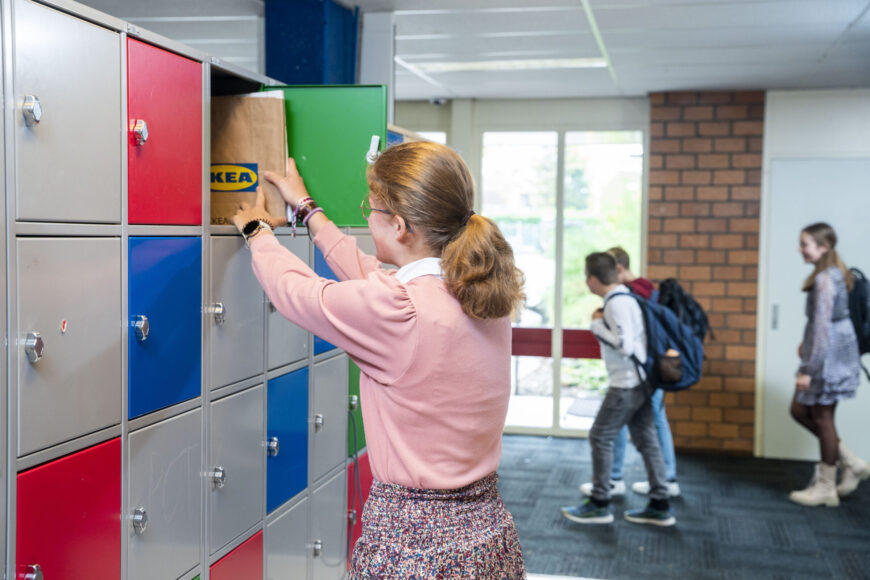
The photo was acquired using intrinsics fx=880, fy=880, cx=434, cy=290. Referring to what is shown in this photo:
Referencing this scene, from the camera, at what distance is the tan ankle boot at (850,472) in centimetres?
484

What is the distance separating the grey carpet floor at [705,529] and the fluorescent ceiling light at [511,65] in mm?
2403

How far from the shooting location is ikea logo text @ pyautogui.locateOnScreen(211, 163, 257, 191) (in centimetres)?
213

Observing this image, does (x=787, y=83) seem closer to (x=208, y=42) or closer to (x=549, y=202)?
(x=549, y=202)

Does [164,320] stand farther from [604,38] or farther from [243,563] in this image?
[604,38]

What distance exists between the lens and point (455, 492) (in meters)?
1.57

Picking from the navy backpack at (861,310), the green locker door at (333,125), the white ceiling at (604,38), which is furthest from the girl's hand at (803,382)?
the green locker door at (333,125)

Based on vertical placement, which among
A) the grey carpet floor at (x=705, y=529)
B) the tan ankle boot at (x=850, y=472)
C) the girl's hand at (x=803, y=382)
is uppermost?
the girl's hand at (x=803, y=382)

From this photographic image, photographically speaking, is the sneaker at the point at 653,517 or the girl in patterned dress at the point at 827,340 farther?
the girl in patterned dress at the point at 827,340

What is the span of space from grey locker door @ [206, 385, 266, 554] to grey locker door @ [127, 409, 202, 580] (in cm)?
7

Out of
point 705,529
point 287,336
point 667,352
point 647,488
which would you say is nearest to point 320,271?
point 287,336

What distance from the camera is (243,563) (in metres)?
2.18

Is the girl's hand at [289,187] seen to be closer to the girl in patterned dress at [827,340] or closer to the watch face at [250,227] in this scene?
the watch face at [250,227]

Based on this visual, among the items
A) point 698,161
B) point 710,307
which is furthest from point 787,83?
point 710,307

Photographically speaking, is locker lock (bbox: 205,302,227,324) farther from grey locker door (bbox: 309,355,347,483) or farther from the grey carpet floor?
the grey carpet floor
